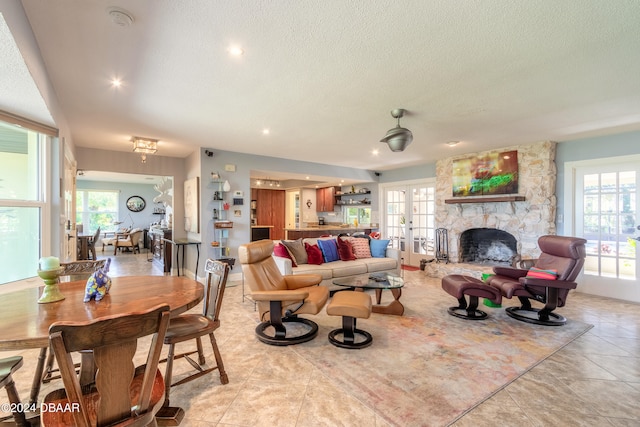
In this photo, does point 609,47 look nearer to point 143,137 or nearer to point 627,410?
point 627,410

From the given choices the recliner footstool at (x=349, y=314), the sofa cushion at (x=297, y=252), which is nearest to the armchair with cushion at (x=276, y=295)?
the recliner footstool at (x=349, y=314)

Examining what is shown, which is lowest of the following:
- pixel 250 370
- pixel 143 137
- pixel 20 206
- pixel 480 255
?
pixel 250 370

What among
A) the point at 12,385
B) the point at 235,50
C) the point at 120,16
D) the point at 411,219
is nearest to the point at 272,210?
the point at 411,219

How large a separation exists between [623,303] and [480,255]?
2.23 m

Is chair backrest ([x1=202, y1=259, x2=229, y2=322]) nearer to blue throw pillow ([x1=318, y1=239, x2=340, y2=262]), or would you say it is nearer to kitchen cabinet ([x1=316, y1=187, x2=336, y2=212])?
blue throw pillow ([x1=318, y1=239, x2=340, y2=262])

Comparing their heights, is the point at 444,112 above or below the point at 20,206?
above

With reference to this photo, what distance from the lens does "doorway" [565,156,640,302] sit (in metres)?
4.23

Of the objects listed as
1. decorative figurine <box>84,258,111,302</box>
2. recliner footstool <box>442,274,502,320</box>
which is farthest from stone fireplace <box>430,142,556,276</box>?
decorative figurine <box>84,258,111,302</box>

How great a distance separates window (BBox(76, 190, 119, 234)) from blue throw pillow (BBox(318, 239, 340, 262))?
9189 millimetres

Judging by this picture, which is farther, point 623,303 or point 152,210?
point 152,210

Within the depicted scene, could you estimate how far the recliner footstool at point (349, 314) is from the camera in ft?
8.96

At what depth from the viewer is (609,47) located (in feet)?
6.80

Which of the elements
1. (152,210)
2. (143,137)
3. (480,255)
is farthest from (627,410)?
(152,210)

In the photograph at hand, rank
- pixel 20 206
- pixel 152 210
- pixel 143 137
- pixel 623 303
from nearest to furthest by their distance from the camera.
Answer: pixel 20 206 < pixel 623 303 < pixel 143 137 < pixel 152 210
